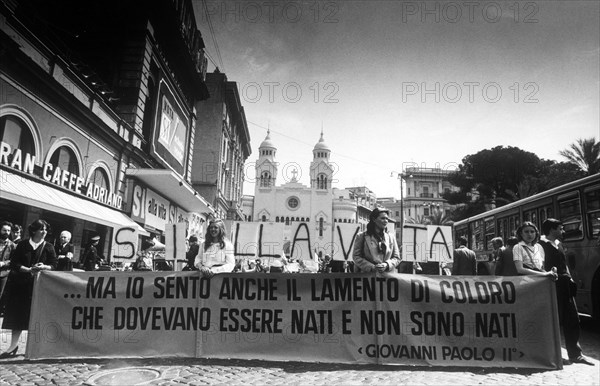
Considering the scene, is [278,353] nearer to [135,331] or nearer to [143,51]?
[135,331]

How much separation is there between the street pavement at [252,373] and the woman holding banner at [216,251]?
1160 mm

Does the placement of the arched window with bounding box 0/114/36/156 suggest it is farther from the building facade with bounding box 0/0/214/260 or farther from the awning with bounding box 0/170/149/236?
the awning with bounding box 0/170/149/236

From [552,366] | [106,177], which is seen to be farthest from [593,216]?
[106,177]

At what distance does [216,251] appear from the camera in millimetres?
5309

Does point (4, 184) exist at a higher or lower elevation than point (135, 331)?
higher

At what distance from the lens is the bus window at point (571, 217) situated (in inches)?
322

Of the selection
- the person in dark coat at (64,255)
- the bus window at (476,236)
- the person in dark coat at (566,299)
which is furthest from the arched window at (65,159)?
the bus window at (476,236)

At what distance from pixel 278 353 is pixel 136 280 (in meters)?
1.99

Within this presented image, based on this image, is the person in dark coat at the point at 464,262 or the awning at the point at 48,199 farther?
the person in dark coat at the point at 464,262

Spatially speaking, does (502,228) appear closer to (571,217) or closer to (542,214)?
(542,214)

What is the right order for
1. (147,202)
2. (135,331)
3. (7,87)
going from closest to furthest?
(135,331)
(7,87)
(147,202)

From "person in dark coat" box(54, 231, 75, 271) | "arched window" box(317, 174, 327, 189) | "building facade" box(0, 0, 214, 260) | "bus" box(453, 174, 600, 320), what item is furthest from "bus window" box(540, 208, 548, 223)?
"arched window" box(317, 174, 327, 189)

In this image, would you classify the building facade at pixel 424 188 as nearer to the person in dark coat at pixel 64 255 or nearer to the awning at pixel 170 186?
the awning at pixel 170 186

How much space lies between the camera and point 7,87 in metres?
9.48
